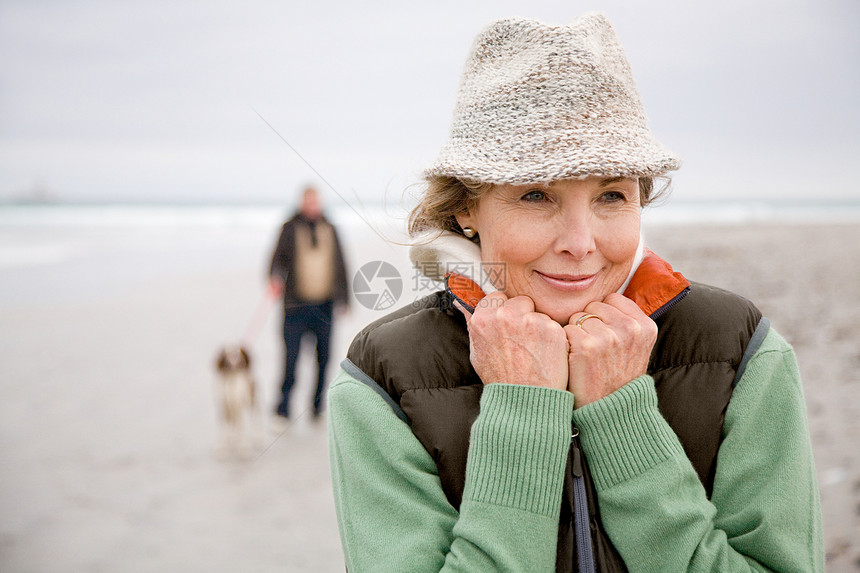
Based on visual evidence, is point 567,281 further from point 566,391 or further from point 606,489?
point 606,489

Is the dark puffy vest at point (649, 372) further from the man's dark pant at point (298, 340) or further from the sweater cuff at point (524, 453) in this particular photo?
the man's dark pant at point (298, 340)

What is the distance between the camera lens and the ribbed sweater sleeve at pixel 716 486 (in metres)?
1.27

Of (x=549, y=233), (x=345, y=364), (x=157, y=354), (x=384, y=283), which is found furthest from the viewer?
(x=157, y=354)

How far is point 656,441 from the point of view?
4.32 ft

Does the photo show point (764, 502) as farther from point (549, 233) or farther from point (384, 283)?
point (384, 283)

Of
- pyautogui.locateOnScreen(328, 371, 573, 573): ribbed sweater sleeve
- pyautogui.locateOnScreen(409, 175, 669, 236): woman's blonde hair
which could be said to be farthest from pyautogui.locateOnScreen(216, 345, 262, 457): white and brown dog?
pyautogui.locateOnScreen(328, 371, 573, 573): ribbed sweater sleeve

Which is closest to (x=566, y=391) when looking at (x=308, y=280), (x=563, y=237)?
(x=563, y=237)

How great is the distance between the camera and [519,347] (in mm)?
1385

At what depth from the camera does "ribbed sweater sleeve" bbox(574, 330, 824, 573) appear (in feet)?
4.17

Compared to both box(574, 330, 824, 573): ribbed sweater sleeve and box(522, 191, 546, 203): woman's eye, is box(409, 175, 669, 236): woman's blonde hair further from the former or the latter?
box(574, 330, 824, 573): ribbed sweater sleeve

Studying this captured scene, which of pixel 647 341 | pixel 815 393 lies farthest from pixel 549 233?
pixel 815 393

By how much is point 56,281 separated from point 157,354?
7104 mm

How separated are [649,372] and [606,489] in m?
0.34

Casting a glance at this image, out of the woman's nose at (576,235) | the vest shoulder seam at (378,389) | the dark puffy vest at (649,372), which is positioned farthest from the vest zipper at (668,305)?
the vest shoulder seam at (378,389)
